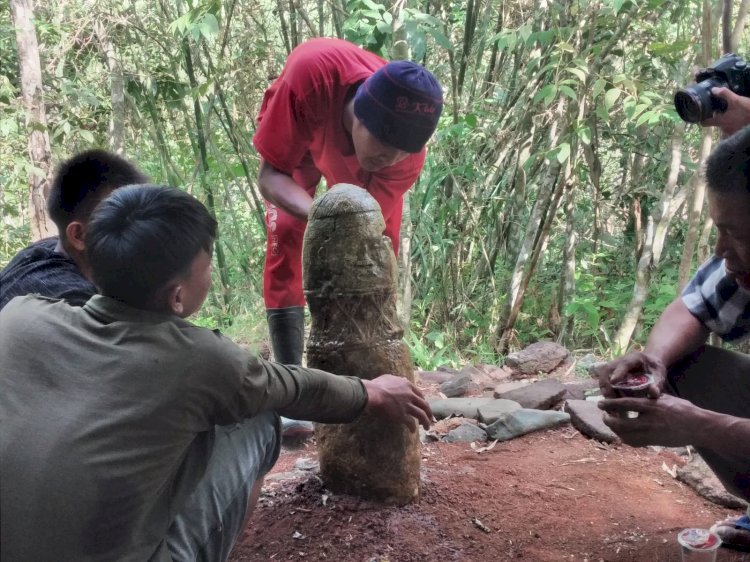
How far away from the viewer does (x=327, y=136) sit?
103 inches

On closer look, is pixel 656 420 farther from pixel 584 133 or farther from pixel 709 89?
pixel 584 133

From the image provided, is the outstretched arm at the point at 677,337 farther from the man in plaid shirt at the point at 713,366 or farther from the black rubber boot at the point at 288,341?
the black rubber boot at the point at 288,341

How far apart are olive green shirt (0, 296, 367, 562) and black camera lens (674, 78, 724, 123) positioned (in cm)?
156

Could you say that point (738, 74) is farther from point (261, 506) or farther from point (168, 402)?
point (261, 506)

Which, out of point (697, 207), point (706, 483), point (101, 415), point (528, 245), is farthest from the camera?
point (528, 245)

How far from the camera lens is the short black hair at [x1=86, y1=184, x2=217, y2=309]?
138 centimetres

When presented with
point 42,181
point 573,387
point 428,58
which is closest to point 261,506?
point 573,387

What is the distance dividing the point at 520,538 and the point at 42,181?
12.7 ft

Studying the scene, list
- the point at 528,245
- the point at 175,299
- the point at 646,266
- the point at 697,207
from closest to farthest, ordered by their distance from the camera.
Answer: the point at 175,299 < the point at 697,207 < the point at 646,266 < the point at 528,245

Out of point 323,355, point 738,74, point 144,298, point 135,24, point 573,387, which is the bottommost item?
point 573,387

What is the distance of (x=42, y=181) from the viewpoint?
4.35 m

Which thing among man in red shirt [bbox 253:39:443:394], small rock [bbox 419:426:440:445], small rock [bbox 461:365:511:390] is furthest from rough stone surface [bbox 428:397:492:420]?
man in red shirt [bbox 253:39:443:394]

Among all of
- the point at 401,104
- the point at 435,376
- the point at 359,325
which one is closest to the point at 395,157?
the point at 401,104

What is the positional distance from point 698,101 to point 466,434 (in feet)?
5.33
